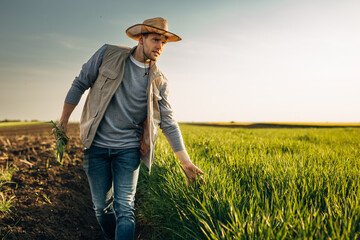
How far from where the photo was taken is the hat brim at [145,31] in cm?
250

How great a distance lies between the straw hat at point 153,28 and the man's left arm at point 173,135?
21.7 inches

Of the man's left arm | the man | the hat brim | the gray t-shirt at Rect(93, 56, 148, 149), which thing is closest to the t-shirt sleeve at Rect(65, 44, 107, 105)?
the man

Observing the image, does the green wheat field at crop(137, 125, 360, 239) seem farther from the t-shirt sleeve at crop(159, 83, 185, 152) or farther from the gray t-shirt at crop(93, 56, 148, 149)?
the gray t-shirt at crop(93, 56, 148, 149)

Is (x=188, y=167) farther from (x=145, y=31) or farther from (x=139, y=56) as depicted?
(x=145, y=31)

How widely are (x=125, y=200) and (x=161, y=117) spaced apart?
0.96m

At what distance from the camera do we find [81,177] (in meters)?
4.95

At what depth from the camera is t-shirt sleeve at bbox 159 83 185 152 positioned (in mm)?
2762

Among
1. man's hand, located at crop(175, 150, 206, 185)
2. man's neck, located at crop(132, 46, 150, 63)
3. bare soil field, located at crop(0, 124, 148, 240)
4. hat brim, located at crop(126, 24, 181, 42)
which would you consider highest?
hat brim, located at crop(126, 24, 181, 42)

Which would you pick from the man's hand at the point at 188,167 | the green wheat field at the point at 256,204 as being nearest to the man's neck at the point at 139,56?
the man's hand at the point at 188,167

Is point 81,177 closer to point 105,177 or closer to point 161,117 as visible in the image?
point 105,177

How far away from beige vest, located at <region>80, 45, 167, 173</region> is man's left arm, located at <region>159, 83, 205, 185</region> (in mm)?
82

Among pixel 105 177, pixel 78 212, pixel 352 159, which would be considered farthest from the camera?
pixel 352 159

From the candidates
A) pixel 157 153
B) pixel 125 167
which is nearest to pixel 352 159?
pixel 157 153

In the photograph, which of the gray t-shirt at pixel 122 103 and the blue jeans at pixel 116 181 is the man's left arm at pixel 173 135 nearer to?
the gray t-shirt at pixel 122 103
